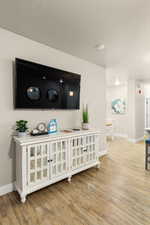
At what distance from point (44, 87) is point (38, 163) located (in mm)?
Result: 1246

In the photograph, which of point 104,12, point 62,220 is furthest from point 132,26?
point 62,220

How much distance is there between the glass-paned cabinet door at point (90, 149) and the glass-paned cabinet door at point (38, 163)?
0.84 m

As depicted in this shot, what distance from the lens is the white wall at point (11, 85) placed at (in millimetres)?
1850

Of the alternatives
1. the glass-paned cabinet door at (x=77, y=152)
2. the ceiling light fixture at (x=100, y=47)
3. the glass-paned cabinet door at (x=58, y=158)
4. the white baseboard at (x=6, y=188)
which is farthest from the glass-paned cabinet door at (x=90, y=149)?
the ceiling light fixture at (x=100, y=47)

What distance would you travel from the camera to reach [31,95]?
2027 millimetres

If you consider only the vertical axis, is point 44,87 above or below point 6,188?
above

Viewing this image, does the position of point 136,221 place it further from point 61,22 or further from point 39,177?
point 61,22

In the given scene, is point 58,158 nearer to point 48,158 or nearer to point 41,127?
point 48,158

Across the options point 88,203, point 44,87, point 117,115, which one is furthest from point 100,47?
point 117,115

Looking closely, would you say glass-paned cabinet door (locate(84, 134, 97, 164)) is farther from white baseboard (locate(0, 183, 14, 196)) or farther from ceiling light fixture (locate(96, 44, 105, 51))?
ceiling light fixture (locate(96, 44, 105, 51))

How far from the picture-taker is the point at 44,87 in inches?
85.7

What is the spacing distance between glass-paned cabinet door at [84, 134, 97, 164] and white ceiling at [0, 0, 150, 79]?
1.77m

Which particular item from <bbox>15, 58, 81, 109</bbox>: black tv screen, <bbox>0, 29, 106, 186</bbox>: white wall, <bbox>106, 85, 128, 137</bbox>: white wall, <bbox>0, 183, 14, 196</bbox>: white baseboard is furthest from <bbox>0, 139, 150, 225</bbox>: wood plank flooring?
<bbox>106, 85, 128, 137</bbox>: white wall

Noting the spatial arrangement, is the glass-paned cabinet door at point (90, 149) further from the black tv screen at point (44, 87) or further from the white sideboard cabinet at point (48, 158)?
the black tv screen at point (44, 87)
